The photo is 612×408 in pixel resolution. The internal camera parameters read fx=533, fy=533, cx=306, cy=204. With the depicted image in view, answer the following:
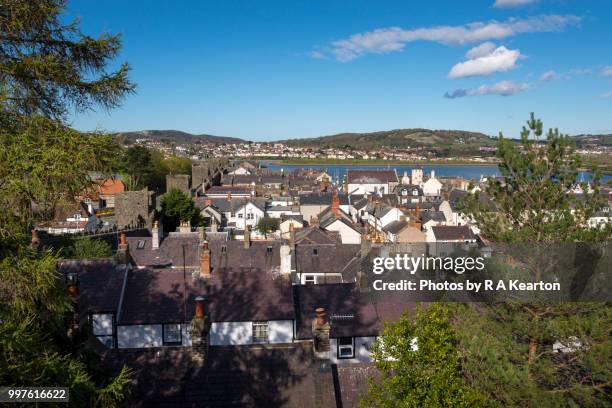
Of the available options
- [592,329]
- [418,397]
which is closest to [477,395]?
[418,397]

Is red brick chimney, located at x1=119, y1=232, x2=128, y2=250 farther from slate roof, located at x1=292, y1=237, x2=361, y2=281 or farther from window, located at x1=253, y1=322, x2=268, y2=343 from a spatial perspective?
slate roof, located at x1=292, y1=237, x2=361, y2=281

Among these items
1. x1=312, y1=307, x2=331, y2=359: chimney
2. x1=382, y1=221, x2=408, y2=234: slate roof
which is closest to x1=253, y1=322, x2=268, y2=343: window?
x1=312, y1=307, x2=331, y2=359: chimney

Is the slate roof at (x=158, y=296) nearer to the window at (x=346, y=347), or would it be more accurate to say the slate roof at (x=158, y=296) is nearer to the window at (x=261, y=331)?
the window at (x=261, y=331)

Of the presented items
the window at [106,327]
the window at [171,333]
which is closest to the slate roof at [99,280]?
the window at [106,327]

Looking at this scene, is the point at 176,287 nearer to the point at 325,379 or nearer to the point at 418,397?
the point at 325,379

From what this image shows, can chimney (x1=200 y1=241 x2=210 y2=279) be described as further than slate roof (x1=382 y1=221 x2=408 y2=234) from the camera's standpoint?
No

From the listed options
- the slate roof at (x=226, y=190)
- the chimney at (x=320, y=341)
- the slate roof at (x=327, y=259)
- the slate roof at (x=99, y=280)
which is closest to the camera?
the chimney at (x=320, y=341)
